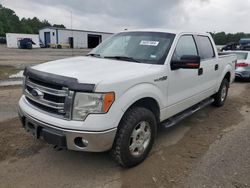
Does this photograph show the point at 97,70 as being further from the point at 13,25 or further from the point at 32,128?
the point at 13,25

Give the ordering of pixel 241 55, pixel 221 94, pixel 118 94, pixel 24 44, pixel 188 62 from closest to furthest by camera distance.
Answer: pixel 118 94 → pixel 188 62 → pixel 221 94 → pixel 241 55 → pixel 24 44

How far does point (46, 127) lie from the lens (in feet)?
10.1

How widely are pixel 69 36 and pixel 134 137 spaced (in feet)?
197

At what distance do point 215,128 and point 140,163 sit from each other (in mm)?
2227

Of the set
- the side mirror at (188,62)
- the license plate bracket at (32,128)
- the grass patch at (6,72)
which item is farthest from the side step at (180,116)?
the grass patch at (6,72)

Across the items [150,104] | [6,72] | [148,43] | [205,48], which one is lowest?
[6,72]

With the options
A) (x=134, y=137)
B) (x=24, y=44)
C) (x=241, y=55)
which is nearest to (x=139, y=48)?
(x=134, y=137)

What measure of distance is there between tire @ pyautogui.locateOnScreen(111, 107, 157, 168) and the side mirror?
2.90ft

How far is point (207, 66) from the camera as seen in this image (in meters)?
5.22

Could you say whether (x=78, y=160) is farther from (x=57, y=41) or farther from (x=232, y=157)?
(x=57, y=41)

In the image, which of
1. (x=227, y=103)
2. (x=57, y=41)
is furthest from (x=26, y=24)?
(x=227, y=103)

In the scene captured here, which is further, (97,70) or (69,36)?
(69,36)

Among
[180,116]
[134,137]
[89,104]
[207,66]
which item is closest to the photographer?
[89,104]

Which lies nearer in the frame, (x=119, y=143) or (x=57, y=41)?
(x=119, y=143)
